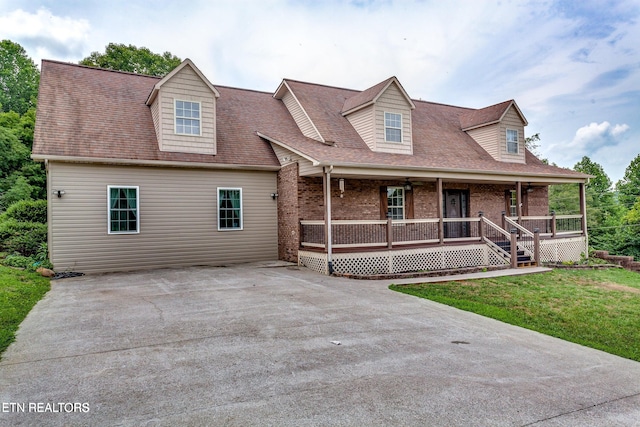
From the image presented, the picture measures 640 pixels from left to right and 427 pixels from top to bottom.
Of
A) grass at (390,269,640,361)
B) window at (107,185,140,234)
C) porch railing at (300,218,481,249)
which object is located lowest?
grass at (390,269,640,361)

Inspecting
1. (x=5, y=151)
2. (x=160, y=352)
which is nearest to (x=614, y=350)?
(x=160, y=352)

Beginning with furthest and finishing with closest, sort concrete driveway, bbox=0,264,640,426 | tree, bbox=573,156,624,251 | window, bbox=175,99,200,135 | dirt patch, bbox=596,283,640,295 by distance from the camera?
tree, bbox=573,156,624,251, window, bbox=175,99,200,135, dirt patch, bbox=596,283,640,295, concrete driveway, bbox=0,264,640,426

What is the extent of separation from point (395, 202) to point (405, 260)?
10.9ft

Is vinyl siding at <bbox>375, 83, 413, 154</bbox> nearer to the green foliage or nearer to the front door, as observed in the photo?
the front door

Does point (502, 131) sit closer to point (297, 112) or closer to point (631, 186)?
point (297, 112)

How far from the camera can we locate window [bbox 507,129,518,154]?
17297 millimetres

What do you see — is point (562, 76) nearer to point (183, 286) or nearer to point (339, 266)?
point (339, 266)

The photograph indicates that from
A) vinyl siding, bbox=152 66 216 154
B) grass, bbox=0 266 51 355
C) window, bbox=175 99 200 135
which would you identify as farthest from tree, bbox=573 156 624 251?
grass, bbox=0 266 51 355

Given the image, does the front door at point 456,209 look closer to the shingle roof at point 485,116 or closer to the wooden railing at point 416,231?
the wooden railing at point 416,231

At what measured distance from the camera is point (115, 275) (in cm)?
1091

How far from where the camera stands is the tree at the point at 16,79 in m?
27.4

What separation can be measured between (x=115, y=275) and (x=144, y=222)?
182cm

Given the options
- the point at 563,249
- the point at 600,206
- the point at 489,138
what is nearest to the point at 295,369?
the point at 563,249

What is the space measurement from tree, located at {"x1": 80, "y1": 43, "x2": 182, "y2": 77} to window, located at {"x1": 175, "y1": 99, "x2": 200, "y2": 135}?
53.9 ft
